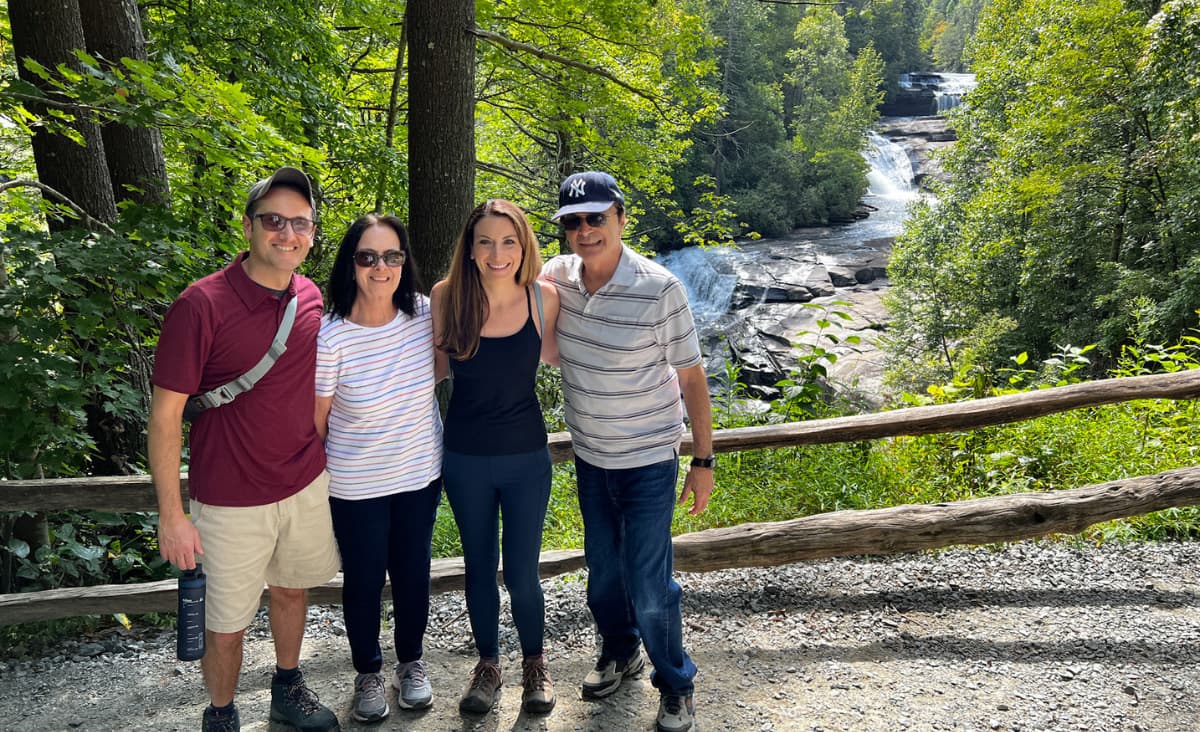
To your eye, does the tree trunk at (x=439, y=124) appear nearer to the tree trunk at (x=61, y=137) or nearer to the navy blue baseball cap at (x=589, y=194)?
the tree trunk at (x=61, y=137)

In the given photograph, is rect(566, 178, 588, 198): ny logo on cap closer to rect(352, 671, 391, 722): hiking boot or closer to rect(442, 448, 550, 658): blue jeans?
rect(442, 448, 550, 658): blue jeans

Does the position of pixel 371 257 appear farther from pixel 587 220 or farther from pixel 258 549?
pixel 258 549

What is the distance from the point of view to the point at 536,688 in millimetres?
3037

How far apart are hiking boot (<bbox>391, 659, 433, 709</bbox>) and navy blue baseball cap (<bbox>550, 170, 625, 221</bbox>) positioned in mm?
1894

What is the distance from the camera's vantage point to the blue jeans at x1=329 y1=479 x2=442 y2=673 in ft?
9.04

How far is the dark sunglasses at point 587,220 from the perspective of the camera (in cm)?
266

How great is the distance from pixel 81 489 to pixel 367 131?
5.61 meters

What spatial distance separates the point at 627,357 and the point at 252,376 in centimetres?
125

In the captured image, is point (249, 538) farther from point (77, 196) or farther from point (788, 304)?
point (788, 304)

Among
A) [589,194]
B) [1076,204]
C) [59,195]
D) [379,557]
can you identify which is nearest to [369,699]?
[379,557]

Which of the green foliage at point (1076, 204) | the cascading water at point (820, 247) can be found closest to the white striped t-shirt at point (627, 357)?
the green foliage at point (1076, 204)

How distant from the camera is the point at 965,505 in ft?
13.3

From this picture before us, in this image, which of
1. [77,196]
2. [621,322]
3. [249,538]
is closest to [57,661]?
[249,538]

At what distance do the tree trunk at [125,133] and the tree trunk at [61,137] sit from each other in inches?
10.4
